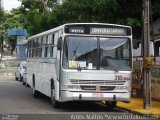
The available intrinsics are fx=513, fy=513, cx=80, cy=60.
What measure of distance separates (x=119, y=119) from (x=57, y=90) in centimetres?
329

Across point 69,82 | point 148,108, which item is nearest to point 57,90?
point 69,82

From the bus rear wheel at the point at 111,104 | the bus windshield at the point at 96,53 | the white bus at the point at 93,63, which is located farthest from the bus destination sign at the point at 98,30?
the bus rear wheel at the point at 111,104

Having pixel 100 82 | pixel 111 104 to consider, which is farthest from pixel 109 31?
pixel 111 104


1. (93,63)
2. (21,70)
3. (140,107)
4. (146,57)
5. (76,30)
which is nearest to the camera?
(93,63)

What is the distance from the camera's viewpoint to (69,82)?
55.9 feet

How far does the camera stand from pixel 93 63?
56.8 ft

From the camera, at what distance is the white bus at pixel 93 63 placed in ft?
55.9

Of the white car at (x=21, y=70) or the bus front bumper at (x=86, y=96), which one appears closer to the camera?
the bus front bumper at (x=86, y=96)

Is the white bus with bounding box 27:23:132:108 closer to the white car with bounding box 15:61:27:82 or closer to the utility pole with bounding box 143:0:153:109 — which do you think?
the utility pole with bounding box 143:0:153:109

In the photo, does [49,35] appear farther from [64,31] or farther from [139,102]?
[139,102]

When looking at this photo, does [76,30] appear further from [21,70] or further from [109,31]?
[21,70]

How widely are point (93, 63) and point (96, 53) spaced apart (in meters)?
0.36

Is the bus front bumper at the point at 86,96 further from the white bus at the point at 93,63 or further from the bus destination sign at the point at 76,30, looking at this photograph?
the bus destination sign at the point at 76,30

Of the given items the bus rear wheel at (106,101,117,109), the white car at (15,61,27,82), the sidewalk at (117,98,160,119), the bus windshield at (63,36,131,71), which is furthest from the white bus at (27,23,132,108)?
the white car at (15,61,27,82)
